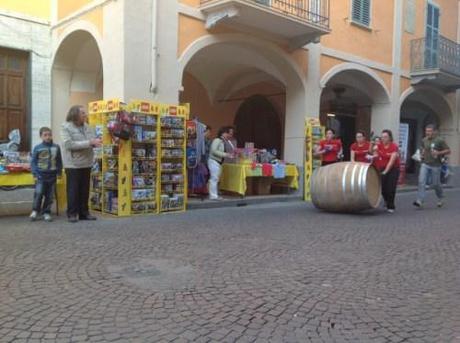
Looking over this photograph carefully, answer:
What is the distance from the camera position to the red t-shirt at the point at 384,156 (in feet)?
32.1

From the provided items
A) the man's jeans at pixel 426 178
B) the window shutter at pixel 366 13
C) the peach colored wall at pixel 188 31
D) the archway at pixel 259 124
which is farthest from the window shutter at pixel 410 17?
the peach colored wall at pixel 188 31

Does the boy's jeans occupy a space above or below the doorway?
below

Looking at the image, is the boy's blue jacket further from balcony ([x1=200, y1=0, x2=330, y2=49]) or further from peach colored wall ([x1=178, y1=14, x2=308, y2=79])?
balcony ([x1=200, y1=0, x2=330, y2=49])

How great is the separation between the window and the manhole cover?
1082 centimetres

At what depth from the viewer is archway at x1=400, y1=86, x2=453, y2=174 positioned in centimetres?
1781

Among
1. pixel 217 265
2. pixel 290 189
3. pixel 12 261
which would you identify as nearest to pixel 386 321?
pixel 217 265

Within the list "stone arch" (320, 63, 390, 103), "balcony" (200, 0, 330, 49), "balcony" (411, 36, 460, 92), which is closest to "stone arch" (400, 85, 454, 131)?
"balcony" (411, 36, 460, 92)

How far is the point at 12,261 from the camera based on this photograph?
508cm

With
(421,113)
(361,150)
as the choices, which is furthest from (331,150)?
(421,113)

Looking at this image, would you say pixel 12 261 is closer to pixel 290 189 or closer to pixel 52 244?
pixel 52 244

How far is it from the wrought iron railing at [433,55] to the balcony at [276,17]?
198 inches

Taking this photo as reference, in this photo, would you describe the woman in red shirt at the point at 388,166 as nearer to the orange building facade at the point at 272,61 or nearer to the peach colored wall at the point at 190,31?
the orange building facade at the point at 272,61

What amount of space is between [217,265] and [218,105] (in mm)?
11839

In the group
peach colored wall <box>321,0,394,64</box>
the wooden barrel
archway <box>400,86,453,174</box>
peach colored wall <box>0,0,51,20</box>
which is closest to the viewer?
the wooden barrel
